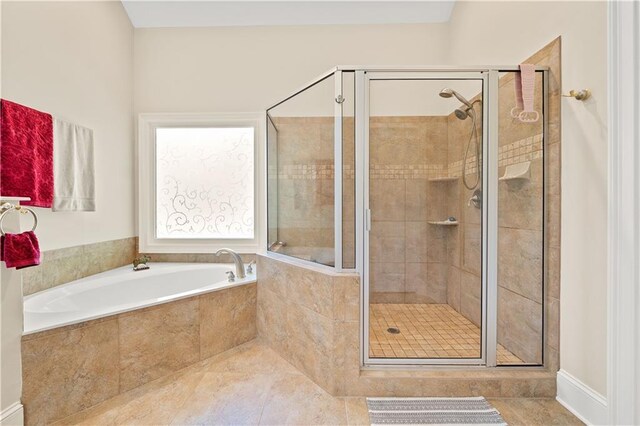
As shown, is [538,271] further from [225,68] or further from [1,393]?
[225,68]

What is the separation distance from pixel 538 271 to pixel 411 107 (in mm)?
1348

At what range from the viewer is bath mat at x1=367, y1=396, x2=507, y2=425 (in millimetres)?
1355

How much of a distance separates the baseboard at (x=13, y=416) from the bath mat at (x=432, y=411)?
1.67 metres

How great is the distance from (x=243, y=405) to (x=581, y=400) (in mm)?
1753

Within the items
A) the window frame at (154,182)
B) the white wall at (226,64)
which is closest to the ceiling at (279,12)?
the white wall at (226,64)

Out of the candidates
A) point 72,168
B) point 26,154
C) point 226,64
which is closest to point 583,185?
point 226,64

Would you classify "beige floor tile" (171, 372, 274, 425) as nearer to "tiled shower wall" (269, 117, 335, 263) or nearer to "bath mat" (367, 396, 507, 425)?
"bath mat" (367, 396, 507, 425)

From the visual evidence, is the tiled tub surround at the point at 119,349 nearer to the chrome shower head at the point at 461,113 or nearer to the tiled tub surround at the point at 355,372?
the tiled tub surround at the point at 355,372

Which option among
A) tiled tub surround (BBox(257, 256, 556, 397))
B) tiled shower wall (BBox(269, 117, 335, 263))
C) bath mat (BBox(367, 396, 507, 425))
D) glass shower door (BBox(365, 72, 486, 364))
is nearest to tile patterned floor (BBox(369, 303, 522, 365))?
glass shower door (BBox(365, 72, 486, 364))

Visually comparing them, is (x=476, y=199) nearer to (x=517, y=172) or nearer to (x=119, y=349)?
(x=517, y=172)

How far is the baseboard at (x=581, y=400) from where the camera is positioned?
4.21ft

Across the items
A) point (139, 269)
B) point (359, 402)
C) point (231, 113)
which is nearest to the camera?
A: point (359, 402)

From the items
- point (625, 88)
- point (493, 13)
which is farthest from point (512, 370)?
point (493, 13)

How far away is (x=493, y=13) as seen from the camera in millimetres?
2098
